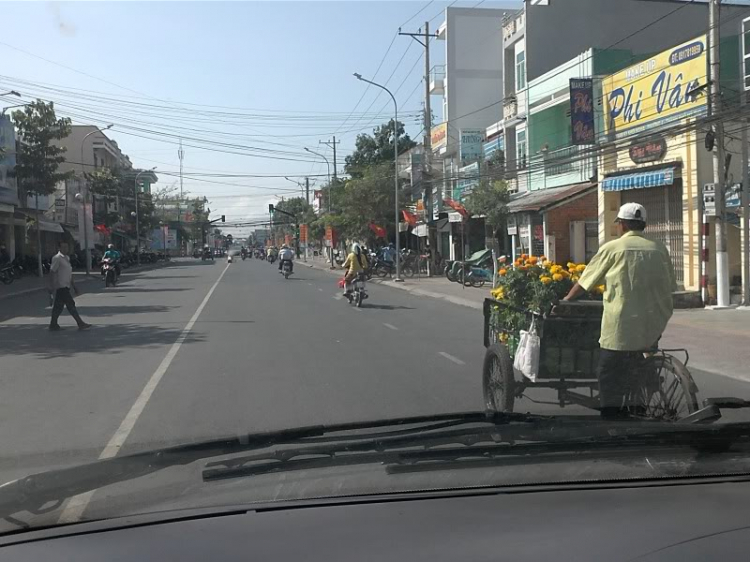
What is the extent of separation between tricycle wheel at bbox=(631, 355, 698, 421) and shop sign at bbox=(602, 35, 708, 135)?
49.8 ft

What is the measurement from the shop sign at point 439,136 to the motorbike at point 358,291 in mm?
24618

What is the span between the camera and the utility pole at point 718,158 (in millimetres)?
17531

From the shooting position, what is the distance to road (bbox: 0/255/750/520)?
712 cm

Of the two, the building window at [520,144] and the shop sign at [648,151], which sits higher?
the building window at [520,144]

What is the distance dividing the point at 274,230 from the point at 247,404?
16274cm

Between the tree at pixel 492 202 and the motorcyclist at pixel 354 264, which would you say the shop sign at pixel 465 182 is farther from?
the motorcyclist at pixel 354 264

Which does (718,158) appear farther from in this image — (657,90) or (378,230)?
(378,230)

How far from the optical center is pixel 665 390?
5.44 metres

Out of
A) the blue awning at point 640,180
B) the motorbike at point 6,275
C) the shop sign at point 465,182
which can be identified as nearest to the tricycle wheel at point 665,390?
the blue awning at point 640,180

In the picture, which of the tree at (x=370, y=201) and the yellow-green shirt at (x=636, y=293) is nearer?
the yellow-green shirt at (x=636, y=293)

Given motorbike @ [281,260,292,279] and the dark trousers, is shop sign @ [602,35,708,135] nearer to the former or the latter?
the dark trousers

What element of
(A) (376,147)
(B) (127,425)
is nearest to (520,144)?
(B) (127,425)

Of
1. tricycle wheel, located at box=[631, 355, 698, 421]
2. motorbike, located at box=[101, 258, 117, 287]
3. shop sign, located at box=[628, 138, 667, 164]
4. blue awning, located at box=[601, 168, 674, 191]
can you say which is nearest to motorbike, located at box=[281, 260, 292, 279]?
motorbike, located at box=[101, 258, 117, 287]

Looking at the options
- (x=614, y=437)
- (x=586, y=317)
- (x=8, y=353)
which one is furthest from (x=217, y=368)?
(x=614, y=437)
